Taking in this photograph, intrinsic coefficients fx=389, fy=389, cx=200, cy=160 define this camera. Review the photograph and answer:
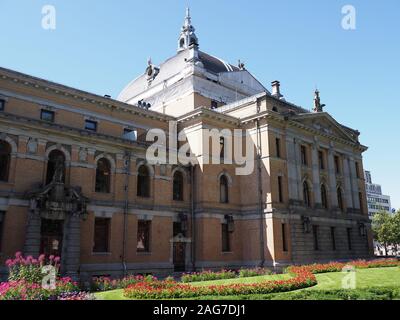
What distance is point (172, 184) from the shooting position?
103 feet

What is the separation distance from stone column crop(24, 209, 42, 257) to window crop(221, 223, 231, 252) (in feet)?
49.0

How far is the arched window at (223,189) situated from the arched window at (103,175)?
10198 millimetres

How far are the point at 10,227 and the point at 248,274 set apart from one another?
1527cm

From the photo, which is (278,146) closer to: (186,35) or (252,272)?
(252,272)

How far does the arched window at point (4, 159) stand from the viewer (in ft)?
77.0

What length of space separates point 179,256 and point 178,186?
18.6 ft

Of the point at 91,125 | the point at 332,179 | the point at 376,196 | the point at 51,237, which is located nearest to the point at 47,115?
the point at 91,125

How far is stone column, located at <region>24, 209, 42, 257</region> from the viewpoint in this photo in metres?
22.6

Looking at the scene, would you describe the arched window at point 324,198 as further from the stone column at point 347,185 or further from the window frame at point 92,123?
the window frame at point 92,123

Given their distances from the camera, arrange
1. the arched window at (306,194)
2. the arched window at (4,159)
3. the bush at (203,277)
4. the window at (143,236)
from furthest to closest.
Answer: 1. the arched window at (306,194)
2. the window at (143,236)
3. the bush at (203,277)
4. the arched window at (4,159)

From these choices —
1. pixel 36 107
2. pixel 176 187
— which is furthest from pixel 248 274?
pixel 36 107

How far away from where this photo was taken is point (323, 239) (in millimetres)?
35844

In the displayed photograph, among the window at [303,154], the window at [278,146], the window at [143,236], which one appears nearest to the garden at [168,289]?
the window at [143,236]
